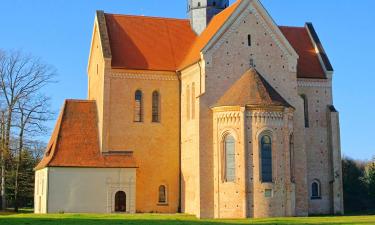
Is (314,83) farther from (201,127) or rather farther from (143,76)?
(143,76)

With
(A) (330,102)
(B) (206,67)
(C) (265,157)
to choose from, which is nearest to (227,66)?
(B) (206,67)

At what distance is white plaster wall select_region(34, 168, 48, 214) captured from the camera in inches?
1718

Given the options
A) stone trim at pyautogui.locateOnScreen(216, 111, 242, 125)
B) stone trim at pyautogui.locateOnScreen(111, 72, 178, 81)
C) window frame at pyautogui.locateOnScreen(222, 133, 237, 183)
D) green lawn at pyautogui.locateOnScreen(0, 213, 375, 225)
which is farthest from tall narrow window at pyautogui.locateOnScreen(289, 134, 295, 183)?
stone trim at pyautogui.locateOnScreen(111, 72, 178, 81)

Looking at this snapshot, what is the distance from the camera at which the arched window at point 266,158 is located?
40.4 metres

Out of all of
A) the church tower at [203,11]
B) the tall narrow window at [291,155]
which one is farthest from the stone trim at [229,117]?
the church tower at [203,11]

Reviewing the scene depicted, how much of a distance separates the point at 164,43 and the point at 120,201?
14086mm

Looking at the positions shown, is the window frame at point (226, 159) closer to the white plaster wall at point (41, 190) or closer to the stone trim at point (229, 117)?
the stone trim at point (229, 117)

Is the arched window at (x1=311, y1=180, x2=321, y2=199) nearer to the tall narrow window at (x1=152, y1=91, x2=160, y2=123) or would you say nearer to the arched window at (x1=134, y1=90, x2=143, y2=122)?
the tall narrow window at (x1=152, y1=91, x2=160, y2=123)

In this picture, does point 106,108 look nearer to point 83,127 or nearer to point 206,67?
point 83,127

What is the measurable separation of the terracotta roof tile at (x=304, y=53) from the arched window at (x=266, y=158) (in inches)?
386

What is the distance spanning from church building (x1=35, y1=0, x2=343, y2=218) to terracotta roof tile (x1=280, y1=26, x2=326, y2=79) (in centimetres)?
13

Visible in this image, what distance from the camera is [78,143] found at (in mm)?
45156

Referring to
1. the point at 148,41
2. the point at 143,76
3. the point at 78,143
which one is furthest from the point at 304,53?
the point at 78,143

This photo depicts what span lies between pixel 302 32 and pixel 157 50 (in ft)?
44.7
